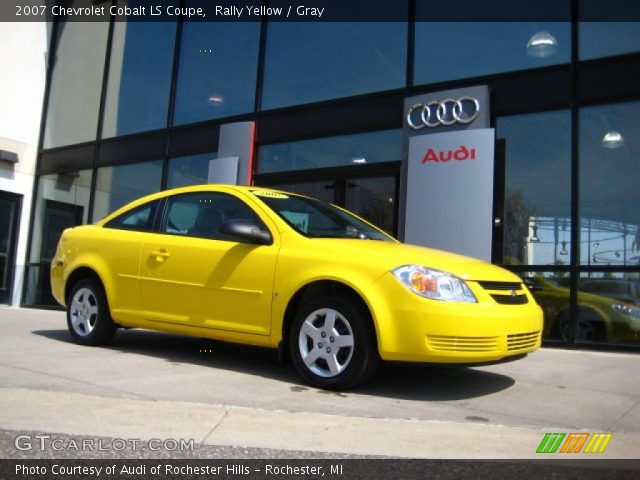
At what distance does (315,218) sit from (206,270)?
3.25 feet

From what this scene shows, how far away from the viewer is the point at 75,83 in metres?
13.7

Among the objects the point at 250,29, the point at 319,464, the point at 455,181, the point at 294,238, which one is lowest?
the point at 319,464

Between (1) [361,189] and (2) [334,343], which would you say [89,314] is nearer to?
(2) [334,343]

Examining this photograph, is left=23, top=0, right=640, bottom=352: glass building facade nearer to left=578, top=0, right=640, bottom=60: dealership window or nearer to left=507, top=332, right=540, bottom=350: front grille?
left=578, top=0, right=640, bottom=60: dealership window

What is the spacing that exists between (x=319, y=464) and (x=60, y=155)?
40.8 feet

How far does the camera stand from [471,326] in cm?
396

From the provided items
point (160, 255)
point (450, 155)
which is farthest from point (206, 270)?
point (450, 155)

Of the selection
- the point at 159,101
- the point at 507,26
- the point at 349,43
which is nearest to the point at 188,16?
the point at 159,101

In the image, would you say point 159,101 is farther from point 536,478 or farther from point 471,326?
point 536,478

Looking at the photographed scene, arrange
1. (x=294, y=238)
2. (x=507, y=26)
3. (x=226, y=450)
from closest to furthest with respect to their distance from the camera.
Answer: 1. (x=226, y=450)
2. (x=294, y=238)
3. (x=507, y=26)

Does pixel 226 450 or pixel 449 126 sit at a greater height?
pixel 449 126

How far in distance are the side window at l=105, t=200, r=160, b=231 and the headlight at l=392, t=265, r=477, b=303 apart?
8.52 ft

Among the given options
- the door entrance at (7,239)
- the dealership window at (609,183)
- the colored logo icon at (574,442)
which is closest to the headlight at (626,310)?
the dealership window at (609,183)

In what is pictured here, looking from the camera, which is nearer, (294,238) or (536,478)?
(536,478)
